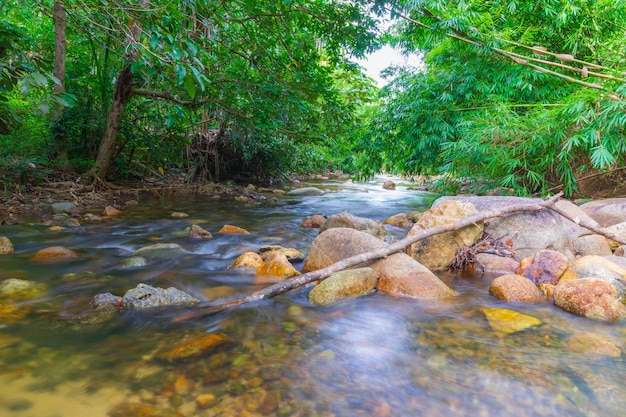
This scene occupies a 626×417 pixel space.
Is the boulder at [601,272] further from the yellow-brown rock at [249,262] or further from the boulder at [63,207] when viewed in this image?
the boulder at [63,207]

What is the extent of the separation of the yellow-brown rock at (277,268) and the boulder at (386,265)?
9.0 inches

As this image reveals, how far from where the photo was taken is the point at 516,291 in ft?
7.89

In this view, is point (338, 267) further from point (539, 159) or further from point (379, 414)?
point (539, 159)

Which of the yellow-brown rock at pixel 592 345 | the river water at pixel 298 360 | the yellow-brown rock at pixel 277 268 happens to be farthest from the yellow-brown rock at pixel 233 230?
the yellow-brown rock at pixel 592 345

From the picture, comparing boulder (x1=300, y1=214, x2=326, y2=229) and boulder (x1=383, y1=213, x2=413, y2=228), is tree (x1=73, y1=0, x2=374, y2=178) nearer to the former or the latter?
boulder (x1=300, y1=214, x2=326, y2=229)

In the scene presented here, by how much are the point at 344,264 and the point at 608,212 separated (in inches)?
137

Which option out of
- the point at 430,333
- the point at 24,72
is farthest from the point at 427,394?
the point at 24,72

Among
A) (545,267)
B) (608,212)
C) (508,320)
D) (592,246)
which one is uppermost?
(608,212)

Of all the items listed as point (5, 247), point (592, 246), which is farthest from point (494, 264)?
point (5, 247)

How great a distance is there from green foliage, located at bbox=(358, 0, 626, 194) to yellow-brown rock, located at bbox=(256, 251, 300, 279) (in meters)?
3.53

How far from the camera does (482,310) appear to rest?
88.0 inches

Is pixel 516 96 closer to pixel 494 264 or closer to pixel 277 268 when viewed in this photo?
pixel 494 264

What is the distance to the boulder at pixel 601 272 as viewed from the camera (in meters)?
2.34

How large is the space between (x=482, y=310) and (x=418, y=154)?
16.4 feet
